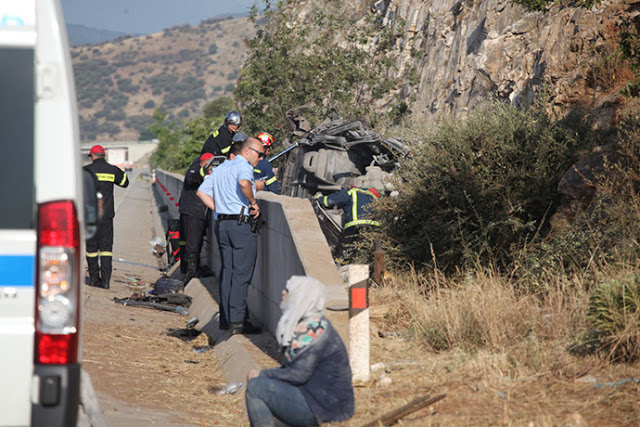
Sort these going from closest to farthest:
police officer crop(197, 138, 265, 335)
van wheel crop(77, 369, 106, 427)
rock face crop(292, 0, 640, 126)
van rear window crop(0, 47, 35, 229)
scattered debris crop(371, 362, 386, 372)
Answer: van rear window crop(0, 47, 35, 229)
van wheel crop(77, 369, 106, 427)
scattered debris crop(371, 362, 386, 372)
police officer crop(197, 138, 265, 335)
rock face crop(292, 0, 640, 126)

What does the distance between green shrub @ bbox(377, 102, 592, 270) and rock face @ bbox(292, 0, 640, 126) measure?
1019 millimetres

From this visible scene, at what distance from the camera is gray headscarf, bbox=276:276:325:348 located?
502cm

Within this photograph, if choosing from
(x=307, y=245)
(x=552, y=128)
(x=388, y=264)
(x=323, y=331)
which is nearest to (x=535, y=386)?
(x=323, y=331)

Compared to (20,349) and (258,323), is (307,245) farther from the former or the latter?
(20,349)

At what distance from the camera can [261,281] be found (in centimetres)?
935

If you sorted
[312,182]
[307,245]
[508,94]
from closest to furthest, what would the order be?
1. [307,245]
2. [312,182]
3. [508,94]

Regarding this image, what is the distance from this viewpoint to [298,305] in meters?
5.02

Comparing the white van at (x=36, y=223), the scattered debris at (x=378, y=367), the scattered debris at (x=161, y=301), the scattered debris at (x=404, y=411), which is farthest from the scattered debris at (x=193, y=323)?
the white van at (x=36, y=223)

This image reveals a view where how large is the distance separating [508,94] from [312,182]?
6105 millimetres

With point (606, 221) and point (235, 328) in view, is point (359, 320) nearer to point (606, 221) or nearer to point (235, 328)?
point (235, 328)

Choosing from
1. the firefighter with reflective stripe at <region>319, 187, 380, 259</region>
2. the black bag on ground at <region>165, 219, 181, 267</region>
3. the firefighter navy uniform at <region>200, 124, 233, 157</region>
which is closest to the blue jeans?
the firefighter with reflective stripe at <region>319, 187, 380, 259</region>

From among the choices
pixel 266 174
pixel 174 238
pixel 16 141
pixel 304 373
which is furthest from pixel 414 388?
pixel 174 238

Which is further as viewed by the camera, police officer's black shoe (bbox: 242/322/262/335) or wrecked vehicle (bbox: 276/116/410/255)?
wrecked vehicle (bbox: 276/116/410/255)

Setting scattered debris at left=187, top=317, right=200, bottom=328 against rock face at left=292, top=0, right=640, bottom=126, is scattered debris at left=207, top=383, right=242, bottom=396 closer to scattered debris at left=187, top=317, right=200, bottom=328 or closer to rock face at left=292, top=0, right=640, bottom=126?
scattered debris at left=187, top=317, right=200, bottom=328
